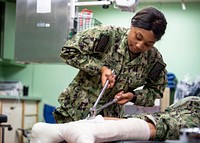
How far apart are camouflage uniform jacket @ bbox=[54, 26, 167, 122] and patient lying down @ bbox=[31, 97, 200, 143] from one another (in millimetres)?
343

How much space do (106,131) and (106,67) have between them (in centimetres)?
50

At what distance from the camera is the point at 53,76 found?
4980 millimetres

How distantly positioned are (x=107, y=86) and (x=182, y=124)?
387 mm

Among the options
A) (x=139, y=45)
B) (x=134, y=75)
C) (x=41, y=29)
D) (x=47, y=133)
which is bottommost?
(x=47, y=133)

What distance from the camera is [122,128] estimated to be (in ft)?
3.76

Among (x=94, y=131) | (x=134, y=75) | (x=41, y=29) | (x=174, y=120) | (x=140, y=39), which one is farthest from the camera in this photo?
(x=41, y=29)

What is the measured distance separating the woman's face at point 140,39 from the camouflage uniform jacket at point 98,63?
2.8 inches

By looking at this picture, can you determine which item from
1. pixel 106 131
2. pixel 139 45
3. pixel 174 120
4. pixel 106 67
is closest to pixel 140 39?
pixel 139 45

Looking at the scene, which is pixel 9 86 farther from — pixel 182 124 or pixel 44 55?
pixel 182 124

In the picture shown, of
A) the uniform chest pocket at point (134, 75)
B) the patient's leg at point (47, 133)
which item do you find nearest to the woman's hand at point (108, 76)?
the uniform chest pocket at point (134, 75)

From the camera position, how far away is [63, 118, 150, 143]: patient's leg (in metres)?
1.05

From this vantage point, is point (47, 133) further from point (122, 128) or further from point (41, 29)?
point (41, 29)

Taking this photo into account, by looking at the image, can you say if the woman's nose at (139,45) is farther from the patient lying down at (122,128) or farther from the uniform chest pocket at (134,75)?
the patient lying down at (122,128)

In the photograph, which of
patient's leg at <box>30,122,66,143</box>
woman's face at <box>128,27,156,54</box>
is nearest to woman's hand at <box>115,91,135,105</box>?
woman's face at <box>128,27,156,54</box>
